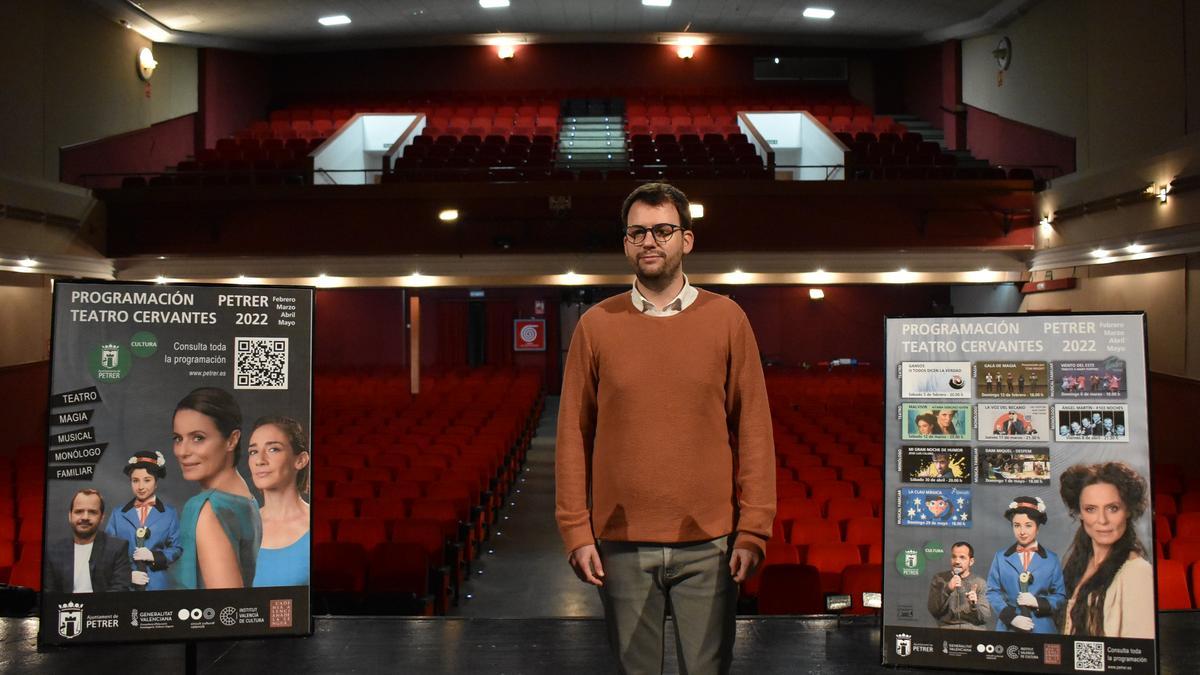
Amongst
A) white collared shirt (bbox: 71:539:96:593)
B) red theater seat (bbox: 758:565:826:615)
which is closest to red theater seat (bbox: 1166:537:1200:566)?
red theater seat (bbox: 758:565:826:615)

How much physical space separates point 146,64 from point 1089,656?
52.6ft

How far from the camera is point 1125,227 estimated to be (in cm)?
986

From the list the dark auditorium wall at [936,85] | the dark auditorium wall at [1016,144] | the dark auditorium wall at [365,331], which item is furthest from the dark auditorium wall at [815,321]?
the dark auditorium wall at [365,331]

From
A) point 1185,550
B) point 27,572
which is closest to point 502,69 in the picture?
point 27,572

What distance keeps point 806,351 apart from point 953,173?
7858 millimetres

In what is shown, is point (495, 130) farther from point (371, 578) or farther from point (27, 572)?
point (27, 572)

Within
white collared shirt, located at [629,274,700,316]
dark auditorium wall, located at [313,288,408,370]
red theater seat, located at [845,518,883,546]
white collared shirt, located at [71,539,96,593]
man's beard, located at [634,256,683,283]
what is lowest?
red theater seat, located at [845,518,883,546]

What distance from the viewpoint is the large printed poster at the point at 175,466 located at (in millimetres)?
2615

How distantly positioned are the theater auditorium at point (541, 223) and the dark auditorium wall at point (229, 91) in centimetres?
7

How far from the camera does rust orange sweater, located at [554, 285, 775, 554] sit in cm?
207

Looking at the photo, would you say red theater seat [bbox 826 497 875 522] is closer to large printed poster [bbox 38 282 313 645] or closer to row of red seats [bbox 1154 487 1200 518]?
row of red seats [bbox 1154 487 1200 518]

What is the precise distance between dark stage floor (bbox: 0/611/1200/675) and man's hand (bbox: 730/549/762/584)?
1141 millimetres

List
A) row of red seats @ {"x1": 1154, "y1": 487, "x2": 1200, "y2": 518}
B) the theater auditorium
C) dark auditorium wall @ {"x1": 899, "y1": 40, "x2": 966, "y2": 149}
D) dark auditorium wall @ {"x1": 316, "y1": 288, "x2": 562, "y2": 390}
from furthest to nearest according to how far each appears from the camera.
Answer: dark auditorium wall @ {"x1": 316, "y1": 288, "x2": 562, "y2": 390} < dark auditorium wall @ {"x1": 899, "y1": 40, "x2": 966, "y2": 149} < row of red seats @ {"x1": 1154, "y1": 487, "x2": 1200, "y2": 518} < the theater auditorium

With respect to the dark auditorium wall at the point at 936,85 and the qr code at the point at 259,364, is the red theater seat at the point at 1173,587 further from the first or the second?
the dark auditorium wall at the point at 936,85
